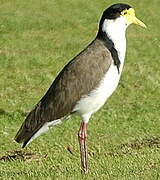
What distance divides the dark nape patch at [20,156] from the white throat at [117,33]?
9.16 ft

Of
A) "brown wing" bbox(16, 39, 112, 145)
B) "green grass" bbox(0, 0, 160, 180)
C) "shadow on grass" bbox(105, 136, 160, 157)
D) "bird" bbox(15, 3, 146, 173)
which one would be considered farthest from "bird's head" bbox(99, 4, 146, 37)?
"shadow on grass" bbox(105, 136, 160, 157)

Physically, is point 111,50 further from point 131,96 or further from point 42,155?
point 131,96

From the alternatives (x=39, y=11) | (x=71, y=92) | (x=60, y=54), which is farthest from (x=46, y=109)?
(x=39, y=11)

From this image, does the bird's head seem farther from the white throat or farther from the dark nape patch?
the dark nape patch

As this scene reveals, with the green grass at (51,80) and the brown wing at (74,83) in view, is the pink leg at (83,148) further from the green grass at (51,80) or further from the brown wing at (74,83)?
the brown wing at (74,83)

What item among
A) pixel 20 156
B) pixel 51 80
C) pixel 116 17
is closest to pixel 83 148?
pixel 116 17

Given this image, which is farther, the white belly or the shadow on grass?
the shadow on grass

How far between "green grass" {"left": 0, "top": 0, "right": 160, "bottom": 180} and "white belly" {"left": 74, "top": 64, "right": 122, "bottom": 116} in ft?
3.00

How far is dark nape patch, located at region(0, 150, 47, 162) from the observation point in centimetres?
982

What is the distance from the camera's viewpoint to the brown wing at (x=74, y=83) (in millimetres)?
7871

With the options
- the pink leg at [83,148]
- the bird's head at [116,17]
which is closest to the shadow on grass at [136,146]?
the pink leg at [83,148]

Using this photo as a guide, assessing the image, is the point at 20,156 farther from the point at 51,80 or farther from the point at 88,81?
the point at 51,80

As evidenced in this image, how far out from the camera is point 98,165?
28.1 feet

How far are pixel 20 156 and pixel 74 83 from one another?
9.02 feet
